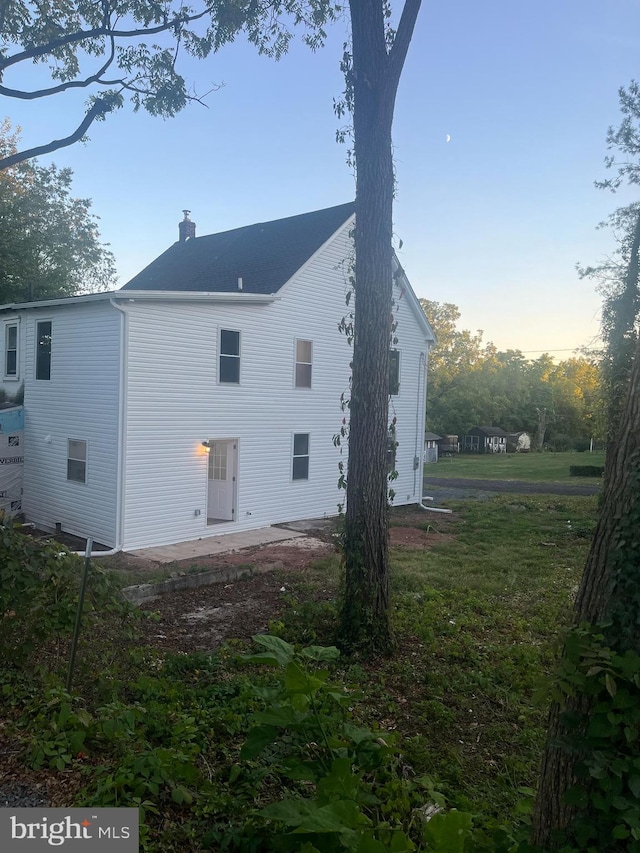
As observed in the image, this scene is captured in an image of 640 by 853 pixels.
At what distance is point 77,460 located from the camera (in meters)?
12.8

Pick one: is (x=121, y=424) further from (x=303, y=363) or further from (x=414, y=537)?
(x=414, y=537)

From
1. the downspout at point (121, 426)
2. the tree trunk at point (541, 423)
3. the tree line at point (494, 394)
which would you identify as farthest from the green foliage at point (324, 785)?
the tree trunk at point (541, 423)

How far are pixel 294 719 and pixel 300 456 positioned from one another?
1291 cm

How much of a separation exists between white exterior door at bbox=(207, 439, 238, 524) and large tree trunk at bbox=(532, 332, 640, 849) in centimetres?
1176

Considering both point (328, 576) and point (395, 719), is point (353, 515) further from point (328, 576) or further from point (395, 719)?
point (328, 576)

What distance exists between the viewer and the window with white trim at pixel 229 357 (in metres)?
13.2

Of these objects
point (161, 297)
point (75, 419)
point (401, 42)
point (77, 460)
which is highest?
point (401, 42)

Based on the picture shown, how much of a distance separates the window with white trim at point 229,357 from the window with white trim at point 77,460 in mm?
3347

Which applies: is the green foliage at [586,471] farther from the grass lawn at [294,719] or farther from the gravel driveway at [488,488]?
the grass lawn at [294,719]

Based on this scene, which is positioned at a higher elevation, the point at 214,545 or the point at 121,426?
the point at 121,426

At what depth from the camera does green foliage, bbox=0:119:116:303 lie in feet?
71.9

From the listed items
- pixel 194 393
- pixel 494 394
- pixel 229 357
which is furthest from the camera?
pixel 494 394

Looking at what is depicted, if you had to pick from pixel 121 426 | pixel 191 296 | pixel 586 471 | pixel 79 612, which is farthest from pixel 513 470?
pixel 79 612

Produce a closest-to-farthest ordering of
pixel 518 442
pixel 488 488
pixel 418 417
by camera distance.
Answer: pixel 418 417
pixel 488 488
pixel 518 442
